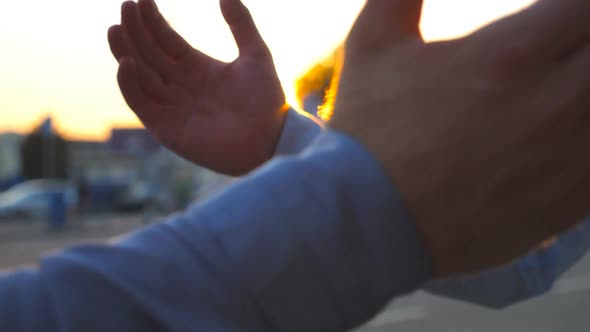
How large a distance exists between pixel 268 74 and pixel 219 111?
0.33 feet

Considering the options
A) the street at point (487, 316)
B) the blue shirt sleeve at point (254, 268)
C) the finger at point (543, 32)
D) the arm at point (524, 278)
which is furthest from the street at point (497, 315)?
the finger at point (543, 32)

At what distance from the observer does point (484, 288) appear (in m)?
1.04

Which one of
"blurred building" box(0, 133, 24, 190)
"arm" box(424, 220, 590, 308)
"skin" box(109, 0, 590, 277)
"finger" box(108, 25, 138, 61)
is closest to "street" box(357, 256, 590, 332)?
"arm" box(424, 220, 590, 308)

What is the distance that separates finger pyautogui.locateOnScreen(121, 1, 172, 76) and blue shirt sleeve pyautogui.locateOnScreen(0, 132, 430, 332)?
521 mm

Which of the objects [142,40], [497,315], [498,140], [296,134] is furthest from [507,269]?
[497,315]

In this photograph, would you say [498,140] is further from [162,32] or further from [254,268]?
[162,32]

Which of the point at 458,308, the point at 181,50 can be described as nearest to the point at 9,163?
the point at 458,308

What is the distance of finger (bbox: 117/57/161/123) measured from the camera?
970mm

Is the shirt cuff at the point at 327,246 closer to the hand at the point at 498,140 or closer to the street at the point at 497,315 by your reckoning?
the hand at the point at 498,140

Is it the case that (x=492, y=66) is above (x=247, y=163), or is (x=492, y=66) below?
above

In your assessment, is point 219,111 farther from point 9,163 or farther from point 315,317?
point 9,163

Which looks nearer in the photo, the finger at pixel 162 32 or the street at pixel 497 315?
the finger at pixel 162 32

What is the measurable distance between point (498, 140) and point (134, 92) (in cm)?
63

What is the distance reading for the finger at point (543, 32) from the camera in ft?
1.76
